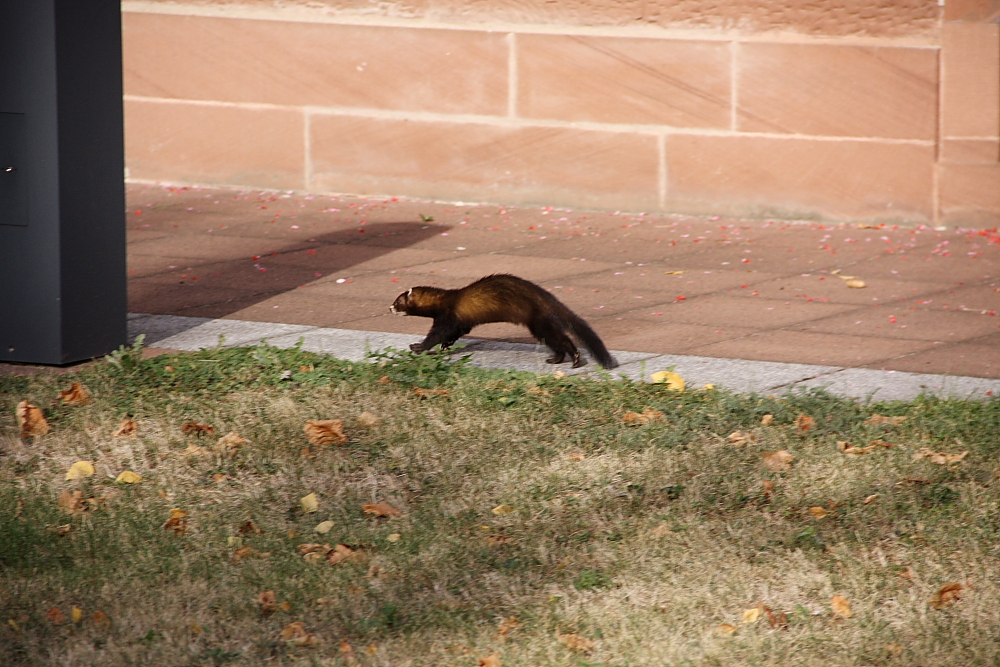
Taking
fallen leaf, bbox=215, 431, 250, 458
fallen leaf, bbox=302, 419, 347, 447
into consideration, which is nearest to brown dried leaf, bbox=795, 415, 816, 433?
fallen leaf, bbox=302, 419, 347, 447

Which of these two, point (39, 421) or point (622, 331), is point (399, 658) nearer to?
point (39, 421)

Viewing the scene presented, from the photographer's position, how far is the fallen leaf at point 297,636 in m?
3.55

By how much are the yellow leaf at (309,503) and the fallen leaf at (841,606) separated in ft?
5.68

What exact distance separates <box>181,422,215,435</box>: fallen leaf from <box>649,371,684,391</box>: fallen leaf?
73.4 inches

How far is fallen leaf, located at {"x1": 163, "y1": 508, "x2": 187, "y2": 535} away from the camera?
4285mm

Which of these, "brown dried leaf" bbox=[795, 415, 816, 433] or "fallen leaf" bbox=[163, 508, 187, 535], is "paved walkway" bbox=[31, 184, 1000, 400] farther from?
"fallen leaf" bbox=[163, 508, 187, 535]

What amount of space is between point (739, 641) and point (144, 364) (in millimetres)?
3294

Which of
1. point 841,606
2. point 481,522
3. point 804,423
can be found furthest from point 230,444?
point 841,606

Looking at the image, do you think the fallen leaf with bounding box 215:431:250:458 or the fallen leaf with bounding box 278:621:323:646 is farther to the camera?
the fallen leaf with bounding box 215:431:250:458

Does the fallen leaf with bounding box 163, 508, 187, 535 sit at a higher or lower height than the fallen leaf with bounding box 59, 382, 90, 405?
lower

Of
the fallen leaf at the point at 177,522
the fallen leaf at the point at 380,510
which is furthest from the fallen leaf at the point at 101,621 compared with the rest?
the fallen leaf at the point at 380,510

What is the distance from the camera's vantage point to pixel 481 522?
14.2 feet

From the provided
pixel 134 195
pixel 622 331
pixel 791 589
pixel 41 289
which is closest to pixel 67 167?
pixel 41 289

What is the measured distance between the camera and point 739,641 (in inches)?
139
